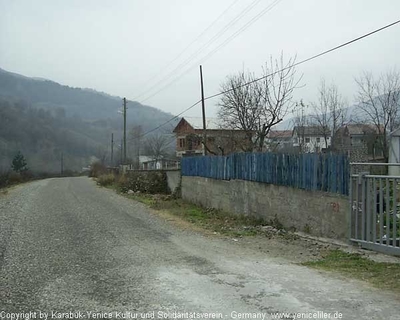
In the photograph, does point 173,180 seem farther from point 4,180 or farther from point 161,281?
point 4,180

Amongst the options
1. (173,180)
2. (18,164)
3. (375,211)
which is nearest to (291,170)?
(375,211)

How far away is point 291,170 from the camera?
40.0 ft

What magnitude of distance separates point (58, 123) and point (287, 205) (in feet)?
331

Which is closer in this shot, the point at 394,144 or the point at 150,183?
the point at 394,144

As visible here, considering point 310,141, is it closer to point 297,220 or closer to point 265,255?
point 297,220

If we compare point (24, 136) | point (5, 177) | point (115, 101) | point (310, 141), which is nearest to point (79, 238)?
point (310, 141)

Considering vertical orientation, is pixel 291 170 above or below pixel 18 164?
above

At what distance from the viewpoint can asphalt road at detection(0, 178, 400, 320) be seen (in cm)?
550

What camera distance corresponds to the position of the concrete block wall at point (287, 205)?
33.0 feet

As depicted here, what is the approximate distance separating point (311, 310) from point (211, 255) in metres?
3.78

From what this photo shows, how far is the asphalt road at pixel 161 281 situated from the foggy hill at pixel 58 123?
226 ft

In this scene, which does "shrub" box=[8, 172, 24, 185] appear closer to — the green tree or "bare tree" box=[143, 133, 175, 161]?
the green tree

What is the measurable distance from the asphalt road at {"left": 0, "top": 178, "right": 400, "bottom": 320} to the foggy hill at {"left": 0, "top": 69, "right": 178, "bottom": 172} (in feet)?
226

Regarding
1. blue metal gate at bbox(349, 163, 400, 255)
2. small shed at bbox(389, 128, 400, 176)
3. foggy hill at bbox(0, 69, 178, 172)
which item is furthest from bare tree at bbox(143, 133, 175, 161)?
blue metal gate at bbox(349, 163, 400, 255)
